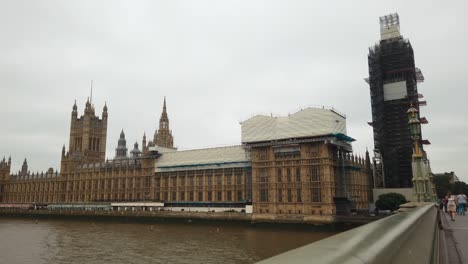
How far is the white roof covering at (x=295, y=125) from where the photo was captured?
79.6 meters

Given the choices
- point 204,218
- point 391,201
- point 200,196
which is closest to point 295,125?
point 391,201

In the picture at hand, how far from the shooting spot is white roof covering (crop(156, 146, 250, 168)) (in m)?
94.7

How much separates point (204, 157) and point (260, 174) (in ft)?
70.6

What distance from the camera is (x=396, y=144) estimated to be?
97250 mm

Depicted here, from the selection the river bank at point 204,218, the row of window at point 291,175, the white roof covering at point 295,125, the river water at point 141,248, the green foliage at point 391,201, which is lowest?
the river water at point 141,248

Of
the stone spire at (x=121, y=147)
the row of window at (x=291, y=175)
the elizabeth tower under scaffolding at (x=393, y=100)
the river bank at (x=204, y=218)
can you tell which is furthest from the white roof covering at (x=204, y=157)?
the stone spire at (x=121, y=147)

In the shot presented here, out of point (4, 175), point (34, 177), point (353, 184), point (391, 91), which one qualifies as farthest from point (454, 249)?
point (4, 175)

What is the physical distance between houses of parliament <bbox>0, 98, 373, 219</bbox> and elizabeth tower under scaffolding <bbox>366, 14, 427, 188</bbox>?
7762mm

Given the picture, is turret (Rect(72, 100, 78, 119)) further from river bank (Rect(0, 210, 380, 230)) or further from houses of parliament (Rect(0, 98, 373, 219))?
river bank (Rect(0, 210, 380, 230))

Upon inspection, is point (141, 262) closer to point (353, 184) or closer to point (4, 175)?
point (353, 184)

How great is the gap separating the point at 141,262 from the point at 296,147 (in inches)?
1971

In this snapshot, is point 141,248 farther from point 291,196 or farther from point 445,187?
point 445,187

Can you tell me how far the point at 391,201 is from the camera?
80.6 metres

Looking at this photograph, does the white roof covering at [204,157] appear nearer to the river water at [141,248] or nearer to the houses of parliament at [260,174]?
the houses of parliament at [260,174]
